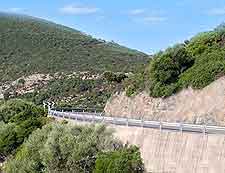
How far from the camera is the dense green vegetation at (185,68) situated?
1752 inches

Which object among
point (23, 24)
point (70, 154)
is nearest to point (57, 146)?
point (70, 154)

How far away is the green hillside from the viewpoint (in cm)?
11906

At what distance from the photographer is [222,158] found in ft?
96.3

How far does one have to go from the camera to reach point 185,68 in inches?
1960

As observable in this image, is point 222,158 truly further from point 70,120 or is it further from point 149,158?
point 70,120

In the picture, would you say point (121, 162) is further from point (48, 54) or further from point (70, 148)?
point (48, 54)

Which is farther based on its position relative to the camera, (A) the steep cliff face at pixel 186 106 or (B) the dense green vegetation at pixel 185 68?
(B) the dense green vegetation at pixel 185 68

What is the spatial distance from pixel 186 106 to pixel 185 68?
6268 mm

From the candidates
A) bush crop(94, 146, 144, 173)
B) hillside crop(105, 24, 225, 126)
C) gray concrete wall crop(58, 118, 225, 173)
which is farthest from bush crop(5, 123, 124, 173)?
hillside crop(105, 24, 225, 126)

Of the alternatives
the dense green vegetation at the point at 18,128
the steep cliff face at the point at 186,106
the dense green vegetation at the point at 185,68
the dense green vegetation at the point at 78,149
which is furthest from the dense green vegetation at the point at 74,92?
the dense green vegetation at the point at 78,149

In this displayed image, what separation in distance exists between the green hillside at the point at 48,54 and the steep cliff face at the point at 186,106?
177 feet

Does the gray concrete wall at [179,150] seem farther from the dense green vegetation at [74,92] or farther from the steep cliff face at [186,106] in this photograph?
the dense green vegetation at [74,92]

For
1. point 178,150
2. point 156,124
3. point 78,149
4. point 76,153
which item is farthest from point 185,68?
point 178,150

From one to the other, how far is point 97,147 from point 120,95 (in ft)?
54.0
